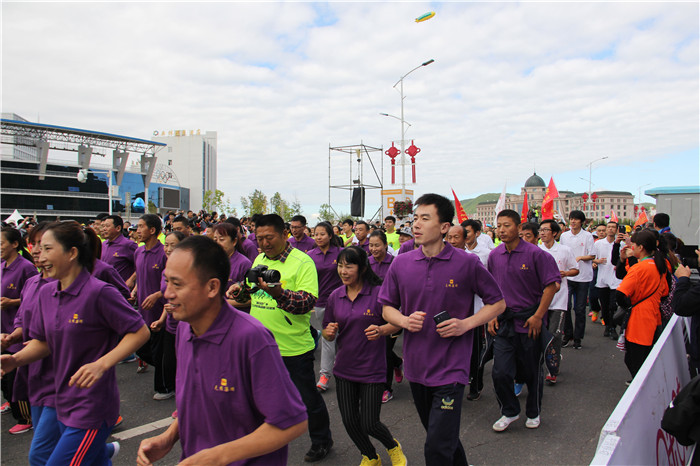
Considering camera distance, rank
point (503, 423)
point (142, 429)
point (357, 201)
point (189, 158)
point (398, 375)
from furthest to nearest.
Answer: point (189, 158)
point (357, 201)
point (398, 375)
point (142, 429)
point (503, 423)

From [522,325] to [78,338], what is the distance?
149 inches

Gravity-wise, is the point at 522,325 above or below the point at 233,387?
below

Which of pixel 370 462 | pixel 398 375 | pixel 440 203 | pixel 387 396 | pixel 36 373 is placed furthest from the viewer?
pixel 398 375

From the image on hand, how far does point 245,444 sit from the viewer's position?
1768mm

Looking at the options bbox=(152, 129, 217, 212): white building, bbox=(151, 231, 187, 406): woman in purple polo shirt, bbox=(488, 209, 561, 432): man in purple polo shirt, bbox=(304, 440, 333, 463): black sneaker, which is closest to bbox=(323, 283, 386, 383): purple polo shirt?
bbox=(304, 440, 333, 463): black sneaker

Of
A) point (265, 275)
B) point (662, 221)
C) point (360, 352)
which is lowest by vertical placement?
point (360, 352)

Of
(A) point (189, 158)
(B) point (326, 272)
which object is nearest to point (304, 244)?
(B) point (326, 272)

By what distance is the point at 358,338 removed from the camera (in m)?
3.94

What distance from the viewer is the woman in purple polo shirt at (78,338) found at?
9.14 ft

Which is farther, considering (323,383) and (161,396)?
(323,383)

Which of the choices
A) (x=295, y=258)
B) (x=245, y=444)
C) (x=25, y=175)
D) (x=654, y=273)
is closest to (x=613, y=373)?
(x=654, y=273)

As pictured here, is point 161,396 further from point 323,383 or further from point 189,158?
point 189,158

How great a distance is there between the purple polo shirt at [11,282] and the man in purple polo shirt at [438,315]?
3420 mm

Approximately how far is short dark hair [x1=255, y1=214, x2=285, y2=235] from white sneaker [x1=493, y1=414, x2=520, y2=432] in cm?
282
